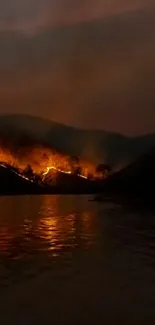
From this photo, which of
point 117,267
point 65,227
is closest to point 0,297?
point 117,267

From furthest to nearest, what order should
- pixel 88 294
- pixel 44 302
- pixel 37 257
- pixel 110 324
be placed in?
pixel 37 257, pixel 88 294, pixel 44 302, pixel 110 324

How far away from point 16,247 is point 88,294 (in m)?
10.6

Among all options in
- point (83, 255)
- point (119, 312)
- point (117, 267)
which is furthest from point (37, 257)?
point (119, 312)

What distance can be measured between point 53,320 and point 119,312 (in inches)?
66.8

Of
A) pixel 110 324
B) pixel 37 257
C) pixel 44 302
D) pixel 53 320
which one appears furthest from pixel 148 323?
pixel 37 257

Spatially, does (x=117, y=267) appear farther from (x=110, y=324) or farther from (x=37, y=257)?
(x=110, y=324)

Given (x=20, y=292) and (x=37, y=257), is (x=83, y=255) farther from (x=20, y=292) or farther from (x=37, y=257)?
(x=20, y=292)

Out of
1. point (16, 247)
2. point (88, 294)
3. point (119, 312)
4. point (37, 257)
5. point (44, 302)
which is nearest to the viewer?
point (119, 312)

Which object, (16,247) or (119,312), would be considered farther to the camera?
(16,247)

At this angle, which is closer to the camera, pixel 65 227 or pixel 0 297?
pixel 0 297

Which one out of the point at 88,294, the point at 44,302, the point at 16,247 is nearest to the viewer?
the point at 44,302

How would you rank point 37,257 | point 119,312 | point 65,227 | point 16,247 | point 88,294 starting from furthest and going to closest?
point 65,227, point 16,247, point 37,257, point 88,294, point 119,312

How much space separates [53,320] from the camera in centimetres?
1146

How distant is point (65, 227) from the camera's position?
114 ft
